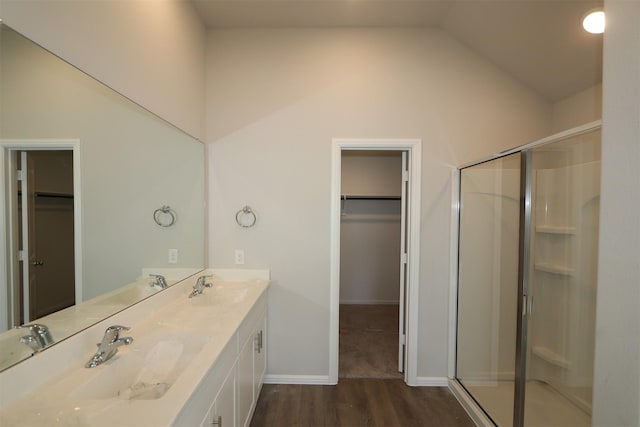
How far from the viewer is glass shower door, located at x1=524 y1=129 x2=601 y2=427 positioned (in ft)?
6.04

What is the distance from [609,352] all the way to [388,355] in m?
2.34

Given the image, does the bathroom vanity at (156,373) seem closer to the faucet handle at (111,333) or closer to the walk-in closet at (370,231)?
the faucet handle at (111,333)

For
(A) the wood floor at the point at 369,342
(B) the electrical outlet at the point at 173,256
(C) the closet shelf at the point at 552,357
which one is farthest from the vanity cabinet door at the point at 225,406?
(C) the closet shelf at the point at 552,357

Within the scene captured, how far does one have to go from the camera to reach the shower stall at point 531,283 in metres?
1.75

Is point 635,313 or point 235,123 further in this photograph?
point 235,123

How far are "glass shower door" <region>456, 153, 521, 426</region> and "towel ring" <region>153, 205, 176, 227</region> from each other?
93.6 inches

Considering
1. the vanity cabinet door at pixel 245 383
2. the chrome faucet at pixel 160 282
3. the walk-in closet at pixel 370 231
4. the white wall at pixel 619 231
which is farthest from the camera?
the walk-in closet at pixel 370 231

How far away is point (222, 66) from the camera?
2293mm

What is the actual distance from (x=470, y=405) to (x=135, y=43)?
3315 millimetres

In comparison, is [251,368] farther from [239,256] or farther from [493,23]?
[493,23]

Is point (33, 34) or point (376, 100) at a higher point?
point (376, 100)

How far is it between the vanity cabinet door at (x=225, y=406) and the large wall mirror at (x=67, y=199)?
2.19 ft

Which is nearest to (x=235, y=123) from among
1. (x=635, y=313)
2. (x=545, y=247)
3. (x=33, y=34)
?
(x=33, y=34)

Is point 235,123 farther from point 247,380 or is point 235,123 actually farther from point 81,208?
point 247,380
